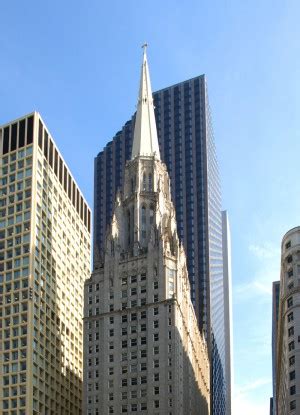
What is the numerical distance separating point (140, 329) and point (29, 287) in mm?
25795

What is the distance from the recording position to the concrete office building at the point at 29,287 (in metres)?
174

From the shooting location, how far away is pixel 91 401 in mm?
176875

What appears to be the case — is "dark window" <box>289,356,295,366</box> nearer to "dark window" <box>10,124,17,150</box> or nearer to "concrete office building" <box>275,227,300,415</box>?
"concrete office building" <box>275,227,300,415</box>

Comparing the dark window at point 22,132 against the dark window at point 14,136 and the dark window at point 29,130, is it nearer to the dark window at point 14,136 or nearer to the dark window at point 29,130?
the dark window at point 29,130

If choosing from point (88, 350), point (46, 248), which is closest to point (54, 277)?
point (46, 248)

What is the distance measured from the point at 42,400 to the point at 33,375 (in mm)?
6993

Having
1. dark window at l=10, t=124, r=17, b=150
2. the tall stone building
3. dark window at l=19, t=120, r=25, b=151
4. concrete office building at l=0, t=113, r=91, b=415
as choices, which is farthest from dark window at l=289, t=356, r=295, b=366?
dark window at l=10, t=124, r=17, b=150

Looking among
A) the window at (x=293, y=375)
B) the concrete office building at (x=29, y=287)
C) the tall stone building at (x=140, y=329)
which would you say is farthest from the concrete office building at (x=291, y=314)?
the concrete office building at (x=29, y=287)

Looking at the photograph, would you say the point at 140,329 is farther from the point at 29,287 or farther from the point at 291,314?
the point at 291,314

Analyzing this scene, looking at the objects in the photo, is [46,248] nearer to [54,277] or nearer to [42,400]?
[54,277]

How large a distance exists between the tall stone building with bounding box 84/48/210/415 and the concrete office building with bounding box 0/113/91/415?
9882mm

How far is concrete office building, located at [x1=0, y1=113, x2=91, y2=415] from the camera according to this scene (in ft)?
570

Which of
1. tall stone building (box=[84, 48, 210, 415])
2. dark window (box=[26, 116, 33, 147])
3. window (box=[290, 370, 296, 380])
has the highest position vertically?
dark window (box=[26, 116, 33, 147])

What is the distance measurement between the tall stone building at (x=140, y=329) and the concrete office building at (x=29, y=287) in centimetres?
988
